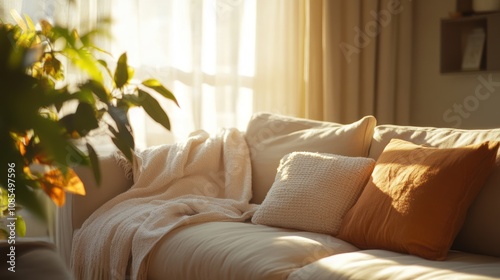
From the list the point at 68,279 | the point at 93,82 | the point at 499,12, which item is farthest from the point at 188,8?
the point at 93,82

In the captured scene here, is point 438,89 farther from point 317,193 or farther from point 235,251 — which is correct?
point 235,251

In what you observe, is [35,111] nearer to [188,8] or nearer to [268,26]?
[188,8]

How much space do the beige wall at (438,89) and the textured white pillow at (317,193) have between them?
1.78m

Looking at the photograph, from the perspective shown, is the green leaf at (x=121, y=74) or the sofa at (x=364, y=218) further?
the sofa at (x=364, y=218)

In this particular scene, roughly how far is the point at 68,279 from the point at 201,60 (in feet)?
9.92

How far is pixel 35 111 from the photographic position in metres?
0.33

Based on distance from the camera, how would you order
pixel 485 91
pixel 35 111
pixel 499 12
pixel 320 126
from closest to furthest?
pixel 35 111 → pixel 320 126 → pixel 499 12 → pixel 485 91

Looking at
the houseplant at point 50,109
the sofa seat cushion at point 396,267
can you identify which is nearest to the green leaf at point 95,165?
the houseplant at point 50,109

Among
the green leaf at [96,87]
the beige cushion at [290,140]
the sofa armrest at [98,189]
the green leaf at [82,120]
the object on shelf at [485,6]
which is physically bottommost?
the sofa armrest at [98,189]

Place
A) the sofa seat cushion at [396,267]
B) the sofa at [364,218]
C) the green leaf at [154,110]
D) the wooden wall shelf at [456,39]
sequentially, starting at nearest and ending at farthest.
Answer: the green leaf at [154,110], the sofa seat cushion at [396,267], the sofa at [364,218], the wooden wall shelf at [456,39]

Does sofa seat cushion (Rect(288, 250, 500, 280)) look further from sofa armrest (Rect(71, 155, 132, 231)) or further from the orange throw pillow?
sofa armrest (Rect(71, 155, 132, 231))

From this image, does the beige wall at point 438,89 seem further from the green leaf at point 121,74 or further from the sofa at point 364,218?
the green leaf at point 121,74

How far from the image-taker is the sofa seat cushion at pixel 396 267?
1809 mm

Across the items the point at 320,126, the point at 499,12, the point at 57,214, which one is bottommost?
the point at 57,214
